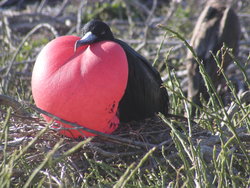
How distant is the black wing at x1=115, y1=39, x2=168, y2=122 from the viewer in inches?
88.0

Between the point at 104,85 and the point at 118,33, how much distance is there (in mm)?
2901

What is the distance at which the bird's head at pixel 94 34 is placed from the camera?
2.14 metres

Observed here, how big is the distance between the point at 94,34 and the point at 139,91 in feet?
1.02

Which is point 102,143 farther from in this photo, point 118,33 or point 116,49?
point 118,33

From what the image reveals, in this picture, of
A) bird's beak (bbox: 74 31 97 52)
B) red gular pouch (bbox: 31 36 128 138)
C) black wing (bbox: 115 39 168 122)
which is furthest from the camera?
black wing (bbox: 115 39 168 122)

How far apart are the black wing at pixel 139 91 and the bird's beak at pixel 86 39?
0.14m

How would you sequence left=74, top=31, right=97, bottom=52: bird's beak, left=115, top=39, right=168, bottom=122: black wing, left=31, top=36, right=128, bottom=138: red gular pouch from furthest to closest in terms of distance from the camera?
left=115, top=39, right=168, bottom=122: black wing
left=74, top=31, right=97, bottom=52: bird's beak
left=31, top=36, right=128, bottom=138: red gular pouch

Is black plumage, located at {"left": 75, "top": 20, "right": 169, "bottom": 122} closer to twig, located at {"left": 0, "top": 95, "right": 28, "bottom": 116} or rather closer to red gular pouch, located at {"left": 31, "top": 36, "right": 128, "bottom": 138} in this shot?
red gular pouch, located at {"left": 31, "top": 36, "right": 128, "bottom": 138}

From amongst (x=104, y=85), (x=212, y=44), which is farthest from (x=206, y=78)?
(x=212, y=44)

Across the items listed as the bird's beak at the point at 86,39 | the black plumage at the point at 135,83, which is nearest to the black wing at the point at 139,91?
the black plumage at the point at 135,83

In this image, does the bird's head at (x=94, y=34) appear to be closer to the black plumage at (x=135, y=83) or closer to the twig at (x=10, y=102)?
the black plumage at (x=135, y=83)

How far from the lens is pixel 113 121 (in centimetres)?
215

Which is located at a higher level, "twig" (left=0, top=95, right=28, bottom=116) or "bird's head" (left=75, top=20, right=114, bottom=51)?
"bird's head" (left=75, top=20, right=114, bottom=51)

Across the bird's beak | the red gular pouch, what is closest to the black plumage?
the bird's beak
